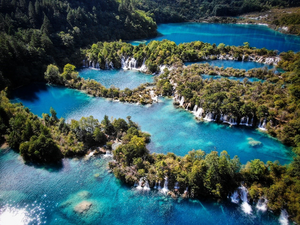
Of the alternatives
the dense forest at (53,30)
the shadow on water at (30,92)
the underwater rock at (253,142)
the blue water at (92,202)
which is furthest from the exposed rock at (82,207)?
the dense forest at (53,30)

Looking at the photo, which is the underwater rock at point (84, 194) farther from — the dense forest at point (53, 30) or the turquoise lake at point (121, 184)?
the dense forest at point (53, 30)

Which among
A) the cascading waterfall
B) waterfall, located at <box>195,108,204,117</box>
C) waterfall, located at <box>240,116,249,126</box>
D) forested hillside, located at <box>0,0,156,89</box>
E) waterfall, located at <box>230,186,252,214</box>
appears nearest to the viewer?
waterfall, located at <box>230,186,252,214</box>

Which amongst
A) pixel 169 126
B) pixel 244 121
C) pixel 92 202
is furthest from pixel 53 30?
pixel 244 121

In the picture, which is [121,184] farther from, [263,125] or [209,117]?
[263,125]

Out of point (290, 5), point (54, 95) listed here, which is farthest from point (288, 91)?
point (290, 5)

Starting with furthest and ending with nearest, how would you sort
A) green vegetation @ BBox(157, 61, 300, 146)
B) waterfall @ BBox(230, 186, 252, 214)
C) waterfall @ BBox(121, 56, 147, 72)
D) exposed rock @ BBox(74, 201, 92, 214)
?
waterfall @ BBox(121, 56, 147, 72)
green vegetation @ BBox(157, 61, 300, 146)
exposed rock @ BBox(74, 201, 92, 214)
waterfall @ BBox(230, 186, 252, 214)

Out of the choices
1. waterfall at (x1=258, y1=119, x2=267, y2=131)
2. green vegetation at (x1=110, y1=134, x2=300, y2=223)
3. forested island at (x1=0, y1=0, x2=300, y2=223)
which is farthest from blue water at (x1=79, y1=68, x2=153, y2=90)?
waterfall at (x1=258, y1=119, x2=267, y2=131)

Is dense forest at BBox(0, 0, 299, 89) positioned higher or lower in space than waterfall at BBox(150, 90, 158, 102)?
higher

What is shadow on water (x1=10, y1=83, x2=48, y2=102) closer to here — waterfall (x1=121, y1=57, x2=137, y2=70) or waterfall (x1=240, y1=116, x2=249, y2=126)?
waterfall (x1=121, y1=57, x2=137, y2=70)
